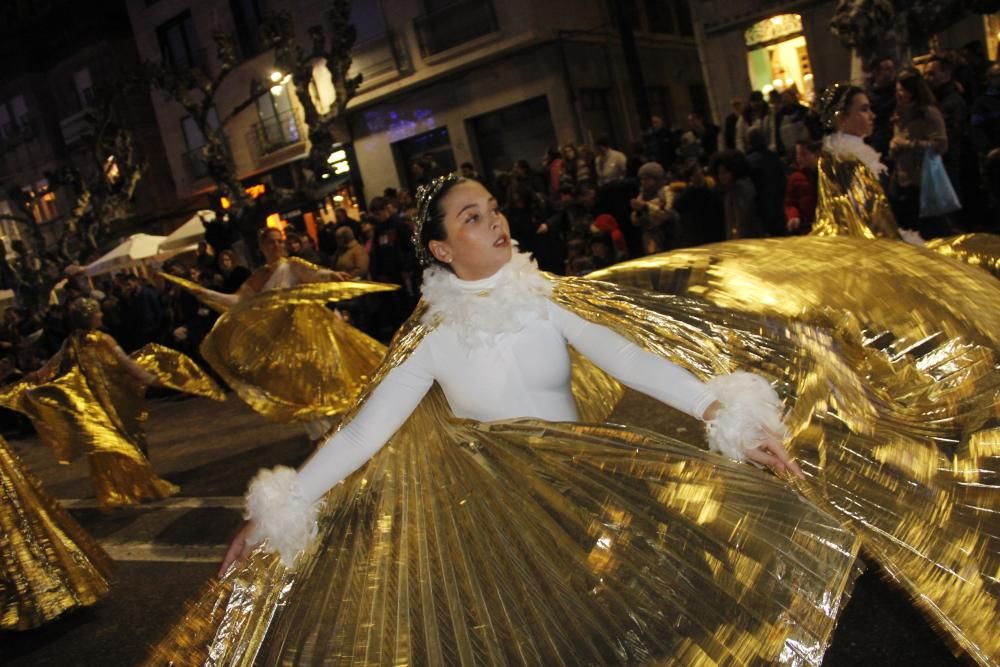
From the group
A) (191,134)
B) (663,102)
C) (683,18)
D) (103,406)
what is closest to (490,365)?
(103,406)

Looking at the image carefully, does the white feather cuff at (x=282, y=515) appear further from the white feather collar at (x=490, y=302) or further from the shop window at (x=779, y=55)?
the shop window at (x=779, y=55)

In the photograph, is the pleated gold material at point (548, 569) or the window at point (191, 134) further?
the window at point (191, 134)

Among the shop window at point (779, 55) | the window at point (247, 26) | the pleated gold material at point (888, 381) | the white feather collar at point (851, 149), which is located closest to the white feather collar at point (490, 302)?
the pleated gold material at point (888, 381)

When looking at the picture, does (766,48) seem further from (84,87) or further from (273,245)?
(84,87)

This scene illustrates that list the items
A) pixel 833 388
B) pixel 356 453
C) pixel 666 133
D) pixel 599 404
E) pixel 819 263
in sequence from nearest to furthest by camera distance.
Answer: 1. pixel 356 453
2. pixel 833 388
3. pixel 599 404
4. pixel 819 263
5. pixel 666 133

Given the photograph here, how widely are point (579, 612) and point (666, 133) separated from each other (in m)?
9.79

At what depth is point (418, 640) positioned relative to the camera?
2.08 meters

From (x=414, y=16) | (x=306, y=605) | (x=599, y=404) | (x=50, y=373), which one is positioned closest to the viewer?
(x=306, y=605)

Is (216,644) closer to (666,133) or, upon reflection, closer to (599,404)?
(599,404)

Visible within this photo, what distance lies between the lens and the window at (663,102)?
25.1 m

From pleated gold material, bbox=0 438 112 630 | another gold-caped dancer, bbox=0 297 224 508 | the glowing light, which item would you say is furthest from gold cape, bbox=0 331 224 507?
the glowing light

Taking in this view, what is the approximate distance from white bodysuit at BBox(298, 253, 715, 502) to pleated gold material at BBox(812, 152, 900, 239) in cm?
210

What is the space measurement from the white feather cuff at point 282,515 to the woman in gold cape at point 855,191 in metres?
2.81

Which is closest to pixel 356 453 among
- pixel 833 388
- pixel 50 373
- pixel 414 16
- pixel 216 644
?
pixel 216 644
